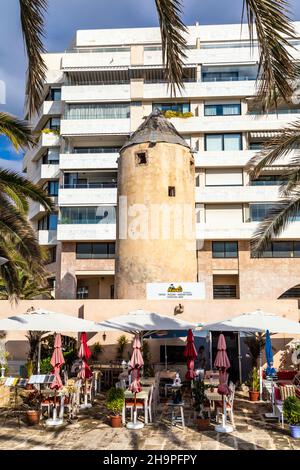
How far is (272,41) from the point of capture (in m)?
5.84

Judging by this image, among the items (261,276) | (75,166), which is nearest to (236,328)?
(261,276)

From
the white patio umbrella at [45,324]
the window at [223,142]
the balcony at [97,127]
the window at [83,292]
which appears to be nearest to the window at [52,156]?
the balcony at [97,127]

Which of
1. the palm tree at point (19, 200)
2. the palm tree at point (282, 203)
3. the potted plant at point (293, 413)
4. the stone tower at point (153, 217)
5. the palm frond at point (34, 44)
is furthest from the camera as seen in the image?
the stone tower at point (153, 217)

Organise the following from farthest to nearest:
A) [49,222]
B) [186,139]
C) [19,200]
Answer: [49,222]
[186,139]
[19,200]

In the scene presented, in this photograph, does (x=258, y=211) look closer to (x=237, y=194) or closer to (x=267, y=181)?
(x=237, y=194)

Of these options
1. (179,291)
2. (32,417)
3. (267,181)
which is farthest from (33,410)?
(267,181)

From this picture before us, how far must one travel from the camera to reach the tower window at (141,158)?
25.5 m

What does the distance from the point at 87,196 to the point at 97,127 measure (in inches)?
267

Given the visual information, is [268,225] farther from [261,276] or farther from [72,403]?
[261,276]

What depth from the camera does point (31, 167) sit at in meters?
50.0

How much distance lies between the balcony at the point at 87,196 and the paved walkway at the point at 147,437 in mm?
27987

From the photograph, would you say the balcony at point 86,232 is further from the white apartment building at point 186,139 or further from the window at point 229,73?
the window at point 229,73

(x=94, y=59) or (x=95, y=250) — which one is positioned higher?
(x=94, y=59)

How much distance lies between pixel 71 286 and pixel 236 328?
27.6 m
